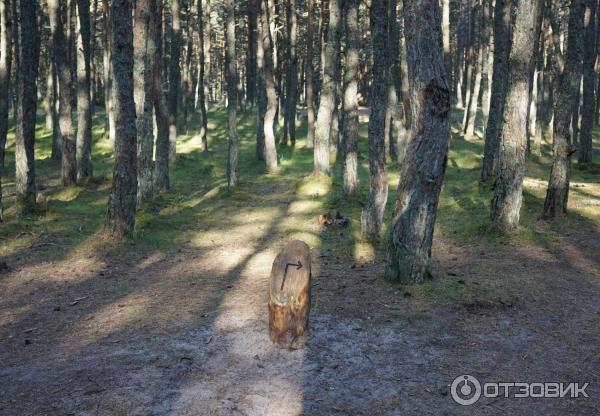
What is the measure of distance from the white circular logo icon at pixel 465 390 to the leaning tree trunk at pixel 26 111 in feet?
40.7

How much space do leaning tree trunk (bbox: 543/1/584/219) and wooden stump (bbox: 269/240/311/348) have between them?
8448 millimetres

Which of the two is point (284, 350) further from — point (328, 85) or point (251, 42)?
point (251, 42)

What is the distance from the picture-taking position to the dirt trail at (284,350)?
5535 mm

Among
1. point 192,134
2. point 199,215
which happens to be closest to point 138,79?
point 199,215

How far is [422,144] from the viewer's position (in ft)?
27.3

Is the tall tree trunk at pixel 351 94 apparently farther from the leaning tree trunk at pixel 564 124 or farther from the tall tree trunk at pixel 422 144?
the tall tree trunk at pixel 422 144

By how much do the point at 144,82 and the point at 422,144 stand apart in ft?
29.6

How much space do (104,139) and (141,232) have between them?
21059 millimetres

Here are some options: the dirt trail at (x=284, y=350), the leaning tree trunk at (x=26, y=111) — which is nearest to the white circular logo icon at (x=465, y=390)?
the dirt trail at (x=284, y=350)

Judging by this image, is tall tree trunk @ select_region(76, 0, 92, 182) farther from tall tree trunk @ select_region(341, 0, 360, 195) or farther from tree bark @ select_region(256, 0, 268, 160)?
tall tree trunk @ select_region(341, 0, 360, 195)

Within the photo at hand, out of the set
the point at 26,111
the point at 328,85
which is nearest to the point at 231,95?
the point at 328,85

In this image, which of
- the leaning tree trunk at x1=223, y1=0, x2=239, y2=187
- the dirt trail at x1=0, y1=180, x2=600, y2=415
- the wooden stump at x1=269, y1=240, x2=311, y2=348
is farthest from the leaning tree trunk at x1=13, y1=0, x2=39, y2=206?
the wooden stump at x1=269, y1=240, x2=311, y2=348

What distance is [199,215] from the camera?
15.7 meters

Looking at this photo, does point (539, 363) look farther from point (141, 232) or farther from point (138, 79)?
point (138, 79)
